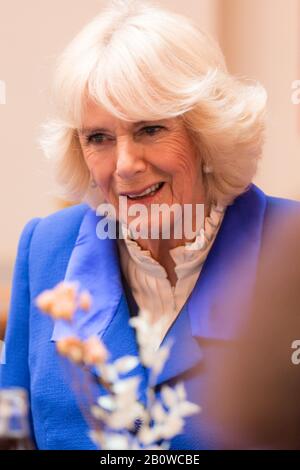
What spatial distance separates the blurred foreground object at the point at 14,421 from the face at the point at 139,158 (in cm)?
35

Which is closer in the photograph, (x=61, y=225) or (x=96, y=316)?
(x=96, y=316)

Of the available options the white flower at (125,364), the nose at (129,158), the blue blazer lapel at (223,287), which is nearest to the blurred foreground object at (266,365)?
the blue blazer lapel at (223,287)

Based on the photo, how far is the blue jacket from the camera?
1.10 m

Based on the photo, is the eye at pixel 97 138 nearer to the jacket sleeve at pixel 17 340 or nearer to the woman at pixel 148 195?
the woman at pixel 148 195

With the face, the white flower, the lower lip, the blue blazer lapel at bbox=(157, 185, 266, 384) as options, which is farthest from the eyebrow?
the white flower

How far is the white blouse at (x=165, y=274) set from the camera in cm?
117

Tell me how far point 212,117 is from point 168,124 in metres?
0.07

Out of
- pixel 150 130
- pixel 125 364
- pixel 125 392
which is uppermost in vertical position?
pixel 150 130

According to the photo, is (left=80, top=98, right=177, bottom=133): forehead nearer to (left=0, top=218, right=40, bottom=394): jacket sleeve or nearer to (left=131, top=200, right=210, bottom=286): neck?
(left=131, top=200, right=210, bottom=286): neck

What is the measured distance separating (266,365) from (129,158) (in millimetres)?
382

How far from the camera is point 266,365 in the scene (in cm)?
112

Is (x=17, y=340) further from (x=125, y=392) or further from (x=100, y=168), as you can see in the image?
(x=125, y=392)

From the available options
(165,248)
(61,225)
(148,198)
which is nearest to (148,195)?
(148,198)
